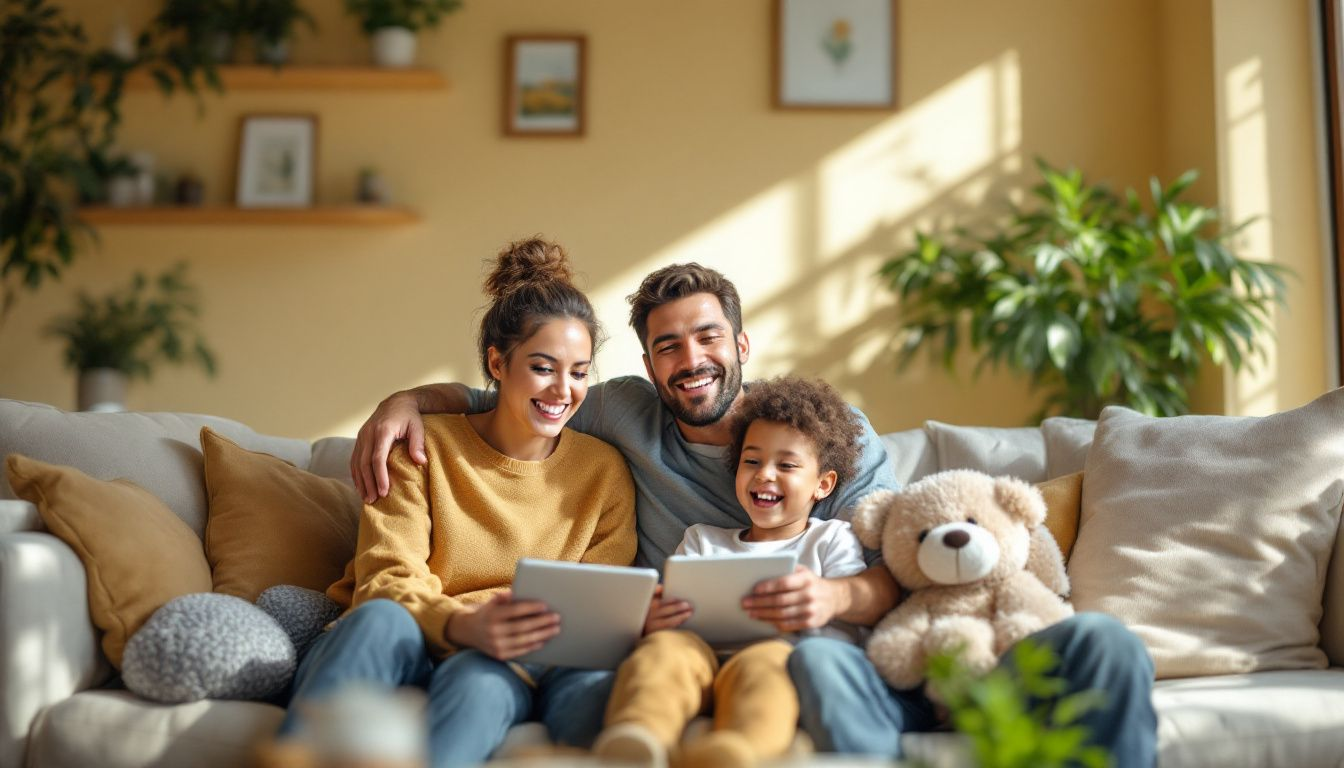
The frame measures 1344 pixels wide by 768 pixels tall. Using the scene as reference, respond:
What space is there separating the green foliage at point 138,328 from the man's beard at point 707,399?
2546 millimetres

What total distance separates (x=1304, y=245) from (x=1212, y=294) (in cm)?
44

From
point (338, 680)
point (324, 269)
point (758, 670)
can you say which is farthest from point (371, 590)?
point (324, 269)

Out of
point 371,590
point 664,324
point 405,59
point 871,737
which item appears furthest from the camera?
point 405,59

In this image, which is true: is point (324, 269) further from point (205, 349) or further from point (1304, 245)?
point (1304, 245)

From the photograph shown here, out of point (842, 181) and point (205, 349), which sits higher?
point (842, 181)

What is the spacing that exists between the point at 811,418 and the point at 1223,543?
742 millimetres

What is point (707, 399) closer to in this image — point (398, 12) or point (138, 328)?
point (398, 12)

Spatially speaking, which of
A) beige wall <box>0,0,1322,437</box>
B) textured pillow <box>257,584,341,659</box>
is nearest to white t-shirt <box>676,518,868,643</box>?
textured pillow <box>257,584,341,659</box>

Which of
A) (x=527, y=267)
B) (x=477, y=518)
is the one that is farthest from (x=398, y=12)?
(x=477, y=518)

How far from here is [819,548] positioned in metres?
2.05

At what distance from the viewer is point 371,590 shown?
1938mm

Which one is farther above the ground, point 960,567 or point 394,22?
point 394,22

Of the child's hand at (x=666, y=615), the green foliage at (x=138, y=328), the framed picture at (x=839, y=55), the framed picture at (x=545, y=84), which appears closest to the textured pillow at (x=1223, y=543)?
the child's hand at (x=666, y=615)

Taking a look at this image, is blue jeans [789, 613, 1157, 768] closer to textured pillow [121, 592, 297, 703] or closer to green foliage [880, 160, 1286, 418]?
textured pillow [121, 592, 297, 703]
